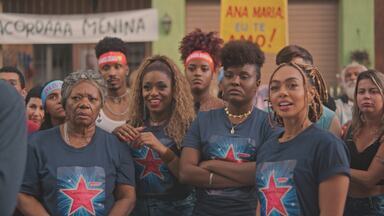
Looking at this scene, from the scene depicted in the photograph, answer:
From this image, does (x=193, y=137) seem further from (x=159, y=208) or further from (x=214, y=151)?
(x=159, y=208)

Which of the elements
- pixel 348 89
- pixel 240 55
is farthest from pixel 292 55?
pixel 348 89

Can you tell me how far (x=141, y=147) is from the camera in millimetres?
4328

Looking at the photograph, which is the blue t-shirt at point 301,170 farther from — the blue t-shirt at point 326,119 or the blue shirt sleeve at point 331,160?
the blue t-shirt at point 326,119

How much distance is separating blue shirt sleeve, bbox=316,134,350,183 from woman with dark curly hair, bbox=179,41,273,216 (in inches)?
29.9

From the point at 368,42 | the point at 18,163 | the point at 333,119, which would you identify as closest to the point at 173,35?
the point at 368,42

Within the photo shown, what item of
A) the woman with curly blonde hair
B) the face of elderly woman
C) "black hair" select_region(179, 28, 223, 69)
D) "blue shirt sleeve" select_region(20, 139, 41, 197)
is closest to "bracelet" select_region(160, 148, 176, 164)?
the woman with curly blonde hair

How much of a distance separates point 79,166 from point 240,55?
4.02 ft

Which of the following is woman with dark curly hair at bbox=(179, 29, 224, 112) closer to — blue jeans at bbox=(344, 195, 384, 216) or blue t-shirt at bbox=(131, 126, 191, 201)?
blue t-shirt at bbox=(131, 126, 191, 201)

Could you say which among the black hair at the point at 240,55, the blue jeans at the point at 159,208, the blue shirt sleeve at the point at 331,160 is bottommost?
the blue jeans at the point at 159,208

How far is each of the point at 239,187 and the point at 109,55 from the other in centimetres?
220

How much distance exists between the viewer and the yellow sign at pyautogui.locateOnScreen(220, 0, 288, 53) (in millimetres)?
7141

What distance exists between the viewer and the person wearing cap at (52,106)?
496 centimetres

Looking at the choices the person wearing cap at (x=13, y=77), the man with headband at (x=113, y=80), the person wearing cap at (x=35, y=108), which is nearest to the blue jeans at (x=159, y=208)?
the man with headband at (x=113, y=80)

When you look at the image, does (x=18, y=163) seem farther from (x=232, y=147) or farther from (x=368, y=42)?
(x=368, y=42)
